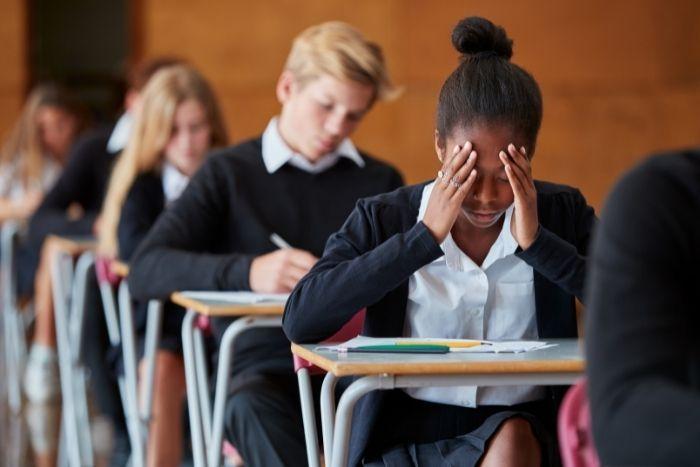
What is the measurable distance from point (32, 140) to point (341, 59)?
365 cm

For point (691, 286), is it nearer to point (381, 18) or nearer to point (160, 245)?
point (160, 245)

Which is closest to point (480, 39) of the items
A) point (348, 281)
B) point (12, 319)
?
point (348, 281)

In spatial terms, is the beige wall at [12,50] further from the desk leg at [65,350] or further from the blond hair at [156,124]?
the blond hair at [156,124]

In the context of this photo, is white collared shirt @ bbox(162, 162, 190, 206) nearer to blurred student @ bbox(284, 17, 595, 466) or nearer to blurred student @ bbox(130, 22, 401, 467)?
blurred student @ bbox(130, 22, 401, 467)

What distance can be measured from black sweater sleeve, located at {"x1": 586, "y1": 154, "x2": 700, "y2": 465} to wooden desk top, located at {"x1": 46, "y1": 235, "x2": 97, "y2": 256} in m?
3.35

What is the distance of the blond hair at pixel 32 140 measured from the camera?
6359 mm

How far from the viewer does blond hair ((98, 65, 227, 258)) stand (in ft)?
13.1

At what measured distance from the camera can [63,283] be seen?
4.95 m

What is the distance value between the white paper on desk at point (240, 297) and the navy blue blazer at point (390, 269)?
50 centimetres

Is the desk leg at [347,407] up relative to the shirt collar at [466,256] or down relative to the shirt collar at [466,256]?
down

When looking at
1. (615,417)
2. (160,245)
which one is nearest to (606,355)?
(615,417)

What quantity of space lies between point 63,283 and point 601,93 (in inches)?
165

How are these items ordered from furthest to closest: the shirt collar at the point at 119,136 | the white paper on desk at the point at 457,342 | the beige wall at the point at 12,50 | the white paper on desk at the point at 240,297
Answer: the beige wall at the point at 12,50 → the shirt collar at the point at 119,136 → the white paper on desk at the point at 240,297 → the white paper on desk at the point at 457,342

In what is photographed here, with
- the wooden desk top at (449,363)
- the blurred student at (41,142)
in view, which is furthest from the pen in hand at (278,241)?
the blurred student at (41,142)
